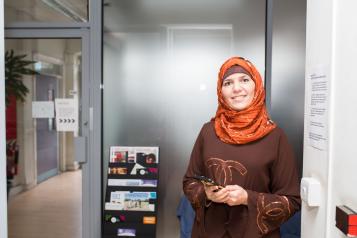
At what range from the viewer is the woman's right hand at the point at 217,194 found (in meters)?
1.33

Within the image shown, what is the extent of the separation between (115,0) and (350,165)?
7.21 feet

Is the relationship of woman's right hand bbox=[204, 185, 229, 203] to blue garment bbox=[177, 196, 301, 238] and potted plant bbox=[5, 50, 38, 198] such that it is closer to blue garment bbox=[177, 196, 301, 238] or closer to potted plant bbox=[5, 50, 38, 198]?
blue garment bbox=[177, 196, 301, 238]

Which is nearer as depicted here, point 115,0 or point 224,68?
point 224,68

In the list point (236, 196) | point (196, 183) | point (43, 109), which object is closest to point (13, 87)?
point (43, 109)

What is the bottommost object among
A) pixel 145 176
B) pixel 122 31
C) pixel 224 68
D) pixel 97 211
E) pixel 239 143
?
pixel 97 211

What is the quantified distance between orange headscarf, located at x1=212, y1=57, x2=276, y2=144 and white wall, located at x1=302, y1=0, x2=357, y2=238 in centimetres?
23

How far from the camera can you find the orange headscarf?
1415 mm

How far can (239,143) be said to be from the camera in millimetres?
1415

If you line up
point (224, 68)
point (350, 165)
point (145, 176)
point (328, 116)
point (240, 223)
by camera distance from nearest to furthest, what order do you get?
1. point (350, 165)
2. point (328, 116)
3. point (240, 223)
4. point (224, 68)
5. point (145, 176)

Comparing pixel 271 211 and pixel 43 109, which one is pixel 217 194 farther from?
pixel 43 109

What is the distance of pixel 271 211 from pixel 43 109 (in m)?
2.04

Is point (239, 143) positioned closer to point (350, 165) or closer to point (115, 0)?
point (350, 165)

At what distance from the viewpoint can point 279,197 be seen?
1.37 metres

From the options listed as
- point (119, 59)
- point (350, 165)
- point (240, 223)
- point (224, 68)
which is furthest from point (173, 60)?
point (350, 165)
